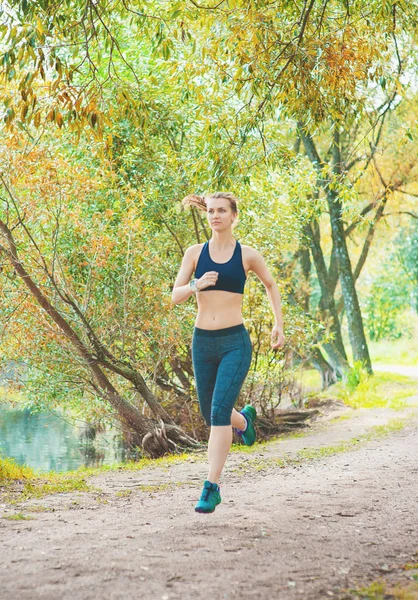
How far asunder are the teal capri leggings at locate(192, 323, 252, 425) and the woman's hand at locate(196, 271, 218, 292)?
14.7 inches

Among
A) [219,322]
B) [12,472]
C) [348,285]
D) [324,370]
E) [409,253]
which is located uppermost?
[409,253]

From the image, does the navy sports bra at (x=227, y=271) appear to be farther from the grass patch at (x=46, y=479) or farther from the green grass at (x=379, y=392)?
the green grass at (x=379, y=392)

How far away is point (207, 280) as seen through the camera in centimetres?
520

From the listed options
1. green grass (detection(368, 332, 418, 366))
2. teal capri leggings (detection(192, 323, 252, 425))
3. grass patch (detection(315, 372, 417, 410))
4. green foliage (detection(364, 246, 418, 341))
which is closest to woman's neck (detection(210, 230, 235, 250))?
teal capri leggings (detection(192, 323, 252, 425))

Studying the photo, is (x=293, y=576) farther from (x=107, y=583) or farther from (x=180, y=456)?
(x=180, y=456)

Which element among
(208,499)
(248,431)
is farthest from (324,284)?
(208,499)

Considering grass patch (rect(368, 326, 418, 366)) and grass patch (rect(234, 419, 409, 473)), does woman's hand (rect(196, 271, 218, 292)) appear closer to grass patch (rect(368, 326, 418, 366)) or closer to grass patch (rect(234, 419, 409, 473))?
grass patch (rect(234, 419, 409, 473))

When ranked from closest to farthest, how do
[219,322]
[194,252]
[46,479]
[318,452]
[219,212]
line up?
[219,322]
[219,212]
[194,252]
[46,479]
[318,452]

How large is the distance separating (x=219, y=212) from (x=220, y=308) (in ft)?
2.30

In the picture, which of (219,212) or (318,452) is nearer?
(219,212)

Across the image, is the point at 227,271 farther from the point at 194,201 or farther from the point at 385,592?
the point at 385,592

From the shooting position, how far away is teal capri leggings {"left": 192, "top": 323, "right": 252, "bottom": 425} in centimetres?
528

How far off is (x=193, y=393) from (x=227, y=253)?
773cm

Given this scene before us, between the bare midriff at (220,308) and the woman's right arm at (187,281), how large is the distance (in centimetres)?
10
